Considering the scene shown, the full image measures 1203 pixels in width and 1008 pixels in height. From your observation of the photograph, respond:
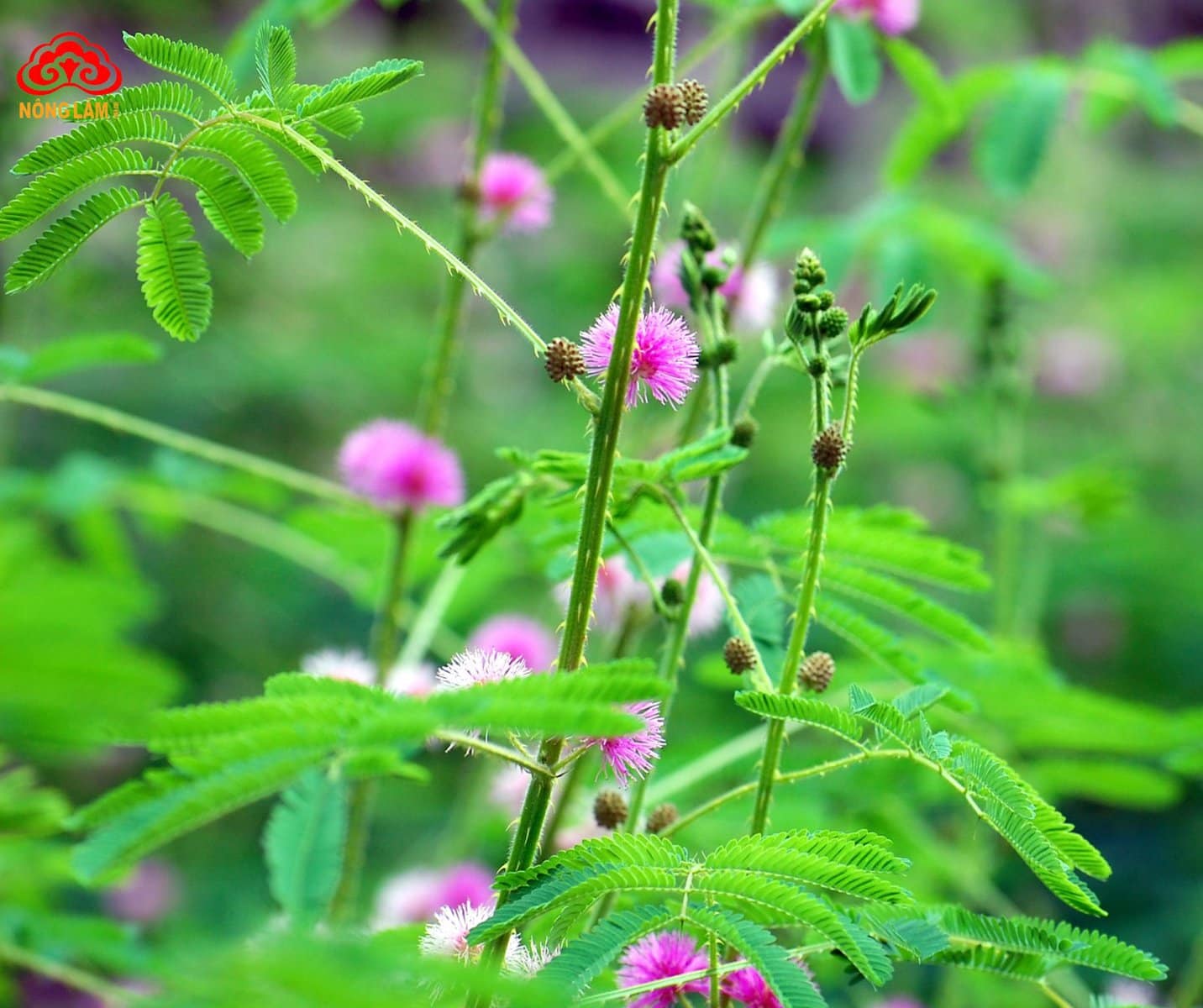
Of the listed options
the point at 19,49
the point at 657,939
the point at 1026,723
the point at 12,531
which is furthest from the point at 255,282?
the point at 657,939

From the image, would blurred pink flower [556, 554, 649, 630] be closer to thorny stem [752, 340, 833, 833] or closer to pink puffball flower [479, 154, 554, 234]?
thorny stem [752, 340, 833, 833]

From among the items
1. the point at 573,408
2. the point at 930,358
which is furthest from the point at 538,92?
the point at 573,408

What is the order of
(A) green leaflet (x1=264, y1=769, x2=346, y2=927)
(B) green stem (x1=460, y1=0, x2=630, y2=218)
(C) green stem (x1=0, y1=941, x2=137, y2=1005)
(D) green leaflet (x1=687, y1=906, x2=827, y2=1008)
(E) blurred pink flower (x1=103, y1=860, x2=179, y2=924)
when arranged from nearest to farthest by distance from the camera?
(A) green leaflet (x1=264, y1=769, x2=346, y2=927) → (D) green leaflet (x1=687, y1=906, x2=827, y2=1008) → (C) green stem (x1=0, y1=941, x2=137, y2=1005) → (B) green stem (x1=460, y1=0, x2=630, y2=218) → (E) blurred pink flower (x1=103, y1=860, x2=179, y2=924)

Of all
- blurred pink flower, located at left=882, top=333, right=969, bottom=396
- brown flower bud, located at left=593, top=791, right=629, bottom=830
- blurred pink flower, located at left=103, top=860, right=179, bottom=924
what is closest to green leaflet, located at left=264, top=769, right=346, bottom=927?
brown flower bud, located at left=593, top=791, right=629, bottom=830

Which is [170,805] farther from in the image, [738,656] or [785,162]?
[785,162]

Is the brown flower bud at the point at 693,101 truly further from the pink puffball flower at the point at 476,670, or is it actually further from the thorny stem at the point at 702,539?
the pink puffball flower at the point at 476,670

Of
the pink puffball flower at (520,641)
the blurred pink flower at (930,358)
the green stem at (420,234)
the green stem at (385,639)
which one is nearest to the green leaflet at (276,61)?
the green stem at (420,234)

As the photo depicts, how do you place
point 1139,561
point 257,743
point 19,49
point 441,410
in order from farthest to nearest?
1. point 1139,561
2. point 19,49
3. point 441,410
4. point 257,743

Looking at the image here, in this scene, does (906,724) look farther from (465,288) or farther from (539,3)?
(539,3)
